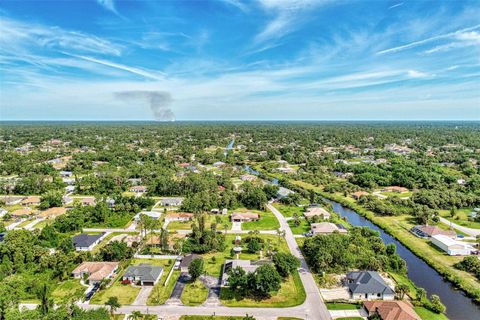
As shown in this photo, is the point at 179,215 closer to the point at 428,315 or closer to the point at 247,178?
the point at 247,178

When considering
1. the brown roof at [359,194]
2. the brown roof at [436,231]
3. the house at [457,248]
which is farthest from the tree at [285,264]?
the brown roof at [359,194]

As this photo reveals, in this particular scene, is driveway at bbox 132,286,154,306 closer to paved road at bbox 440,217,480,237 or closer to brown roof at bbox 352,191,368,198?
paved road at bbox 440,217,480,237

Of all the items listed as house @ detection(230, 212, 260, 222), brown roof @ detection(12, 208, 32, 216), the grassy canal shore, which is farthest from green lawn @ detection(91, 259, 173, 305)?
the grassy canal shore

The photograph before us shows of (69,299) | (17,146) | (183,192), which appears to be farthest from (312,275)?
(17,146)

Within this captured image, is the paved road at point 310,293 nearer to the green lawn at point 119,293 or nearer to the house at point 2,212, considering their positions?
the green lawn at point 119,293

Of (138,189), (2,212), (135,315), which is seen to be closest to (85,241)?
(135,315)

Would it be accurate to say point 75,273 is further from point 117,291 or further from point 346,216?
point 346,216
